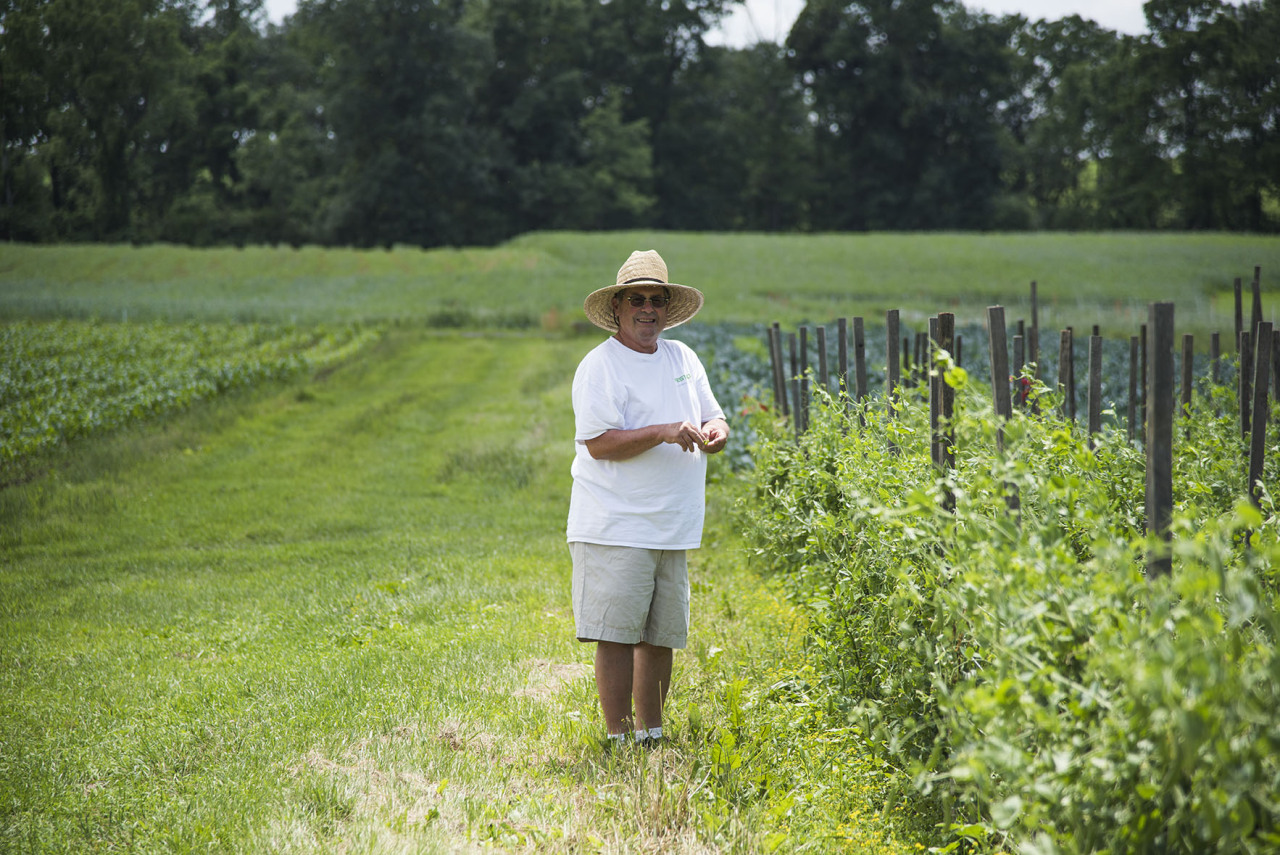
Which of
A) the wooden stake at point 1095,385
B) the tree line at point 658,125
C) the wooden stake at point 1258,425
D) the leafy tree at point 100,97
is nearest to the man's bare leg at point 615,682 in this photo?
the wooden stake at point 1258,425

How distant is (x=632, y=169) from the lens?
59.9 metres

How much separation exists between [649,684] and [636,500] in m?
0.76

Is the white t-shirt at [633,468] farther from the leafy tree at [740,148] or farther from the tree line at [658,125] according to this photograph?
the leafy tree at [740,148]

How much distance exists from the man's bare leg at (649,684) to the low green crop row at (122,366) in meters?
9.35

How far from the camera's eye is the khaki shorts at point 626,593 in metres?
3.70

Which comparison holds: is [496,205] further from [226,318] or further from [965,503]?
[965,503]

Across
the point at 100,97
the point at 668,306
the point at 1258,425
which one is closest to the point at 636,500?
the point at 668,306

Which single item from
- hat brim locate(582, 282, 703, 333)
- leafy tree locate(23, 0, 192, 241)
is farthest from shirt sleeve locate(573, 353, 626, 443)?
leafy tree locate(23, 0, 192, 241)

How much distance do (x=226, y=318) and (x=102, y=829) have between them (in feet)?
82.9

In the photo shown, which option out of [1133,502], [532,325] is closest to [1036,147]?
[532,325]

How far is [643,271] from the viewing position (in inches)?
153

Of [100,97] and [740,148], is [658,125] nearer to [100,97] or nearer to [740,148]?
[740,148]

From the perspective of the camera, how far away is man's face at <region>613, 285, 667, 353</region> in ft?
12.6

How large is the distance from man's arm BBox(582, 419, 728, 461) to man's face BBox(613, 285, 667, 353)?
14.7 inches
